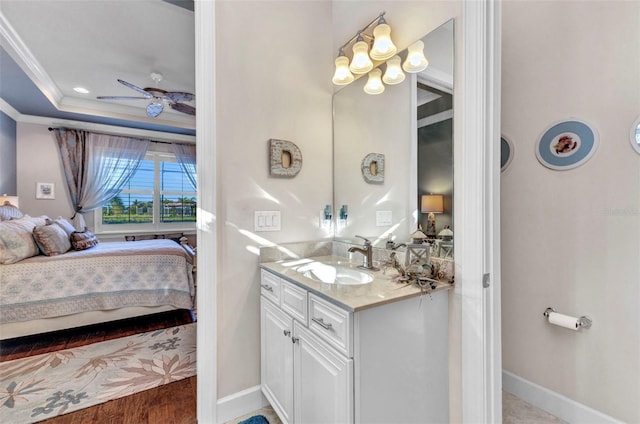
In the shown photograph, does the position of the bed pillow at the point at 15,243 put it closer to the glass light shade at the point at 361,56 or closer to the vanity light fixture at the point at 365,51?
the vanity light fixture at the point at 365,51

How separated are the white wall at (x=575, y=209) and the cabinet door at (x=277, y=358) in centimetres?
144

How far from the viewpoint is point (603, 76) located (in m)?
1.39

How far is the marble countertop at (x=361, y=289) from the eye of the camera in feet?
3.33

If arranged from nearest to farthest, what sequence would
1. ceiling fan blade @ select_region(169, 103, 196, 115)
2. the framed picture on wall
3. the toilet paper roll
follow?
the toilet paper roll, ceiling fan blade @ select_region(169, 103, 196, 115), the framed picture on wall

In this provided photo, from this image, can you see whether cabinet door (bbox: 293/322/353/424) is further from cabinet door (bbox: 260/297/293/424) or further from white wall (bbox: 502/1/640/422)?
white wall (bbox: 502/1/640/422)

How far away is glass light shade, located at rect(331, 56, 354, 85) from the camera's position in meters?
1.79

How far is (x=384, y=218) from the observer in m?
1.69

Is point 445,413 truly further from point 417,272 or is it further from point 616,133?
point 616,133

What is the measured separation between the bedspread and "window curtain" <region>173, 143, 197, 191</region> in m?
2.86

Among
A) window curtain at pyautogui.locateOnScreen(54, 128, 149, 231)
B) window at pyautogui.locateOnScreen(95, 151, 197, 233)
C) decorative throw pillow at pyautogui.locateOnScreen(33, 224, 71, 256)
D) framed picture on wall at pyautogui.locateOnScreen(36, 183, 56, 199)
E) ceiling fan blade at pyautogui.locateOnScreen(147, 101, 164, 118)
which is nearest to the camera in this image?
decorative throw pillow at pyautogui.locateOnScreen(33, 224, 71, 256)

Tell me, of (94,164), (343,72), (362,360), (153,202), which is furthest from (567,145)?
(94,164)

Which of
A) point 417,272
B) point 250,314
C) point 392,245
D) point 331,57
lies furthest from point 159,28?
point 417,272

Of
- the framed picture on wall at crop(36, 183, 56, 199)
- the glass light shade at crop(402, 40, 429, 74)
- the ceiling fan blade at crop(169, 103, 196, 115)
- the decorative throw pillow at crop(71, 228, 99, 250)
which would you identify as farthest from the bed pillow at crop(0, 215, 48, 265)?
the glass light shade at crop(402, 40, 429, 74)

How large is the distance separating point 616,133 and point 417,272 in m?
1.22
